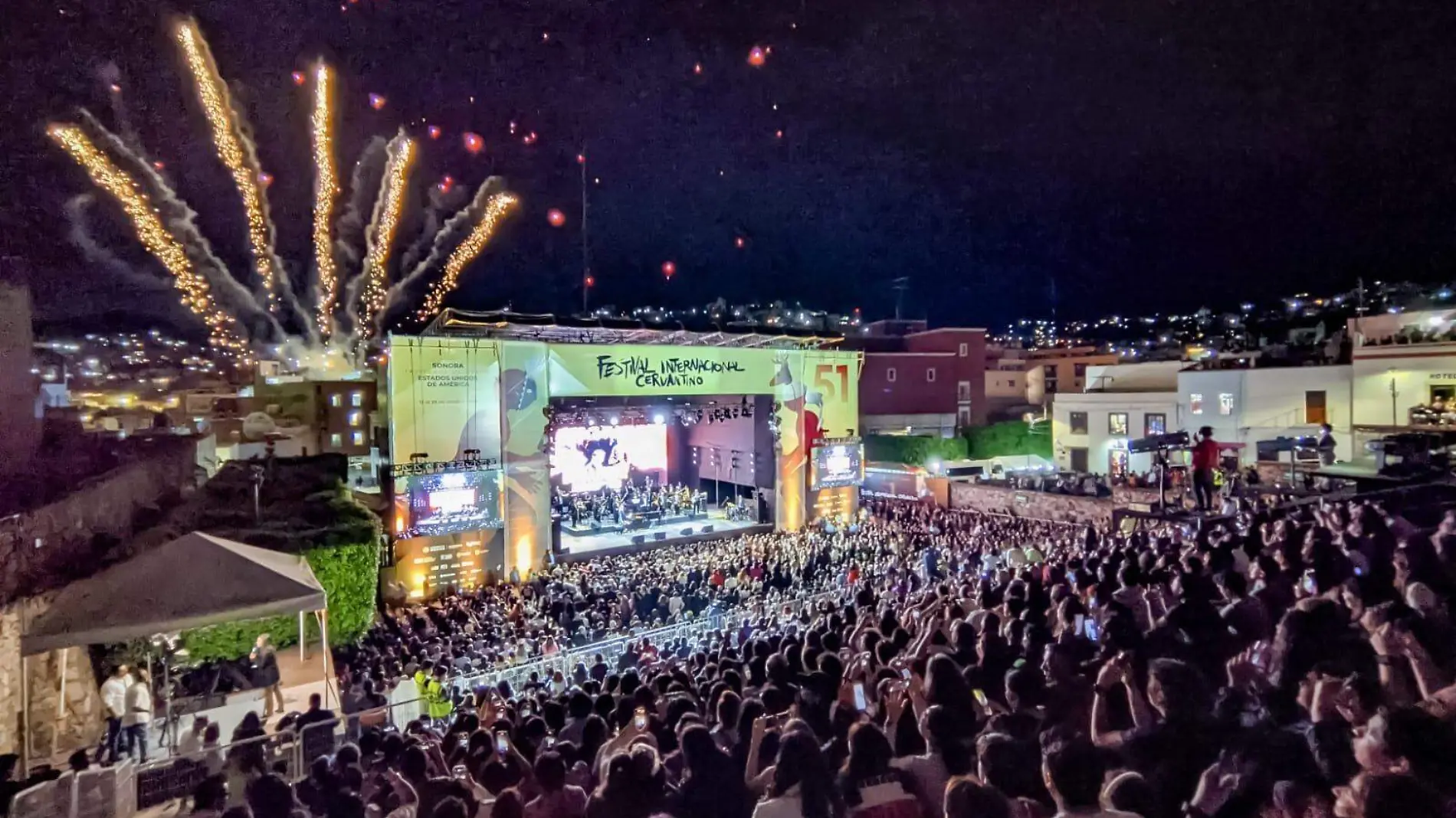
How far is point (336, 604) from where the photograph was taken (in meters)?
10.8

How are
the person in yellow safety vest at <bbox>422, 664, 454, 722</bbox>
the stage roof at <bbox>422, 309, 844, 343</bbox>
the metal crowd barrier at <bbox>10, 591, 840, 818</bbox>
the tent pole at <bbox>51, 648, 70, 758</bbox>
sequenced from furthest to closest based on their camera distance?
1. the stage roof at <bbox>422, 309, 844, 343</bbox>
2. the person in yellow safety vest at <bbox>422, 664, 454, 722</bbox>
3. the tent pole at <bbox>51, 648, 70, 758</bbox>
4. the metal crowd barrier at <bbox>10, 591, 840, 818</bbox>

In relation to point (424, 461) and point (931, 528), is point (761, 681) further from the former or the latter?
point (931, 528)

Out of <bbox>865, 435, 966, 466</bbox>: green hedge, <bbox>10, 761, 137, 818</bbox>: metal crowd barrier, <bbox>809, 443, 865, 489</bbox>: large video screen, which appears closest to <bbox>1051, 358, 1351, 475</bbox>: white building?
<bbox>865, 435, 966, 466</bbox>: green hedge

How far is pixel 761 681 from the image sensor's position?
5.41m

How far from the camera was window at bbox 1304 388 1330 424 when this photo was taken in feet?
64.0

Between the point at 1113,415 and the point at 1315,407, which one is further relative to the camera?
the point at 1113,415

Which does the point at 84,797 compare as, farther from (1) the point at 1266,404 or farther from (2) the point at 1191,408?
(2) the point at 1191,408

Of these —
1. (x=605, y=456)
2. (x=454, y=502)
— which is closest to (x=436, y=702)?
(x=454, y=502)

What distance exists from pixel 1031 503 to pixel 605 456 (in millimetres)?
12103

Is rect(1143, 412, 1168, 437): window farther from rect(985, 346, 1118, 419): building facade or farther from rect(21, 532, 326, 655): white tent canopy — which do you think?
rect(21, 532, 326, 655): white tent canopy

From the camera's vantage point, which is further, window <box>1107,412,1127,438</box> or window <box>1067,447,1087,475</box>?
window <box>1067,447,1087,475</box>

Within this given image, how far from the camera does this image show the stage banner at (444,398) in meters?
14.4

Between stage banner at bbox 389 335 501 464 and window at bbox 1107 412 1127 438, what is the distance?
20.3 meters

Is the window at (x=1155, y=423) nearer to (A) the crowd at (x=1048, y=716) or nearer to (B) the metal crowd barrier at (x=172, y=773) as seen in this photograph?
(A) the crowd at (x=1048, y=716)
